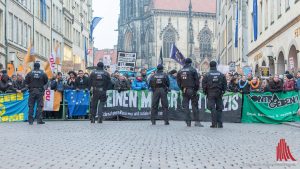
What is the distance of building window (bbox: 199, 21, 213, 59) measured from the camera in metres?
128

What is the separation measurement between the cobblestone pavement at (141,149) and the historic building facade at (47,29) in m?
18.4

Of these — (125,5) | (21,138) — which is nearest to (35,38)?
(21,138)

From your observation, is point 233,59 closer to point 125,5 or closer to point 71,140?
point 71,140

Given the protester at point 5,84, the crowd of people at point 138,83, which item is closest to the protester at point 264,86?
the crowd of people at point 138,83

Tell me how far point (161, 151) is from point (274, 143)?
3031 mm

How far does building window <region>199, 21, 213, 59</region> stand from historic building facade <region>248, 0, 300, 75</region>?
80310mm

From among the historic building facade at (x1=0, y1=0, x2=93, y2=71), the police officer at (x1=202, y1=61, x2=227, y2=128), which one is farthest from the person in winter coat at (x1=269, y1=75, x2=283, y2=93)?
the historic building facade at (x1=0, y1=0, x2=93, y2=71)

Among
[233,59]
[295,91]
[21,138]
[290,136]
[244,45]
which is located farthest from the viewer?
[233,59]

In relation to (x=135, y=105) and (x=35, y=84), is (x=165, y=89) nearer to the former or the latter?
(x=135, y=105)

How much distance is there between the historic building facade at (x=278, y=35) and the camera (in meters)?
31.0

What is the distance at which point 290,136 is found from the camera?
15633 mm

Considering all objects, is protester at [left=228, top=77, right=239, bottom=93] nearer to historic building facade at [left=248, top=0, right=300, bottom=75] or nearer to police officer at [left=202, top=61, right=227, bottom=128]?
historic building facade at [left=248, top=0, right=300, bottom=75]

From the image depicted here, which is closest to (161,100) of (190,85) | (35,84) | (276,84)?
(190,85)

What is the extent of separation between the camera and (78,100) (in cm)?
2367
